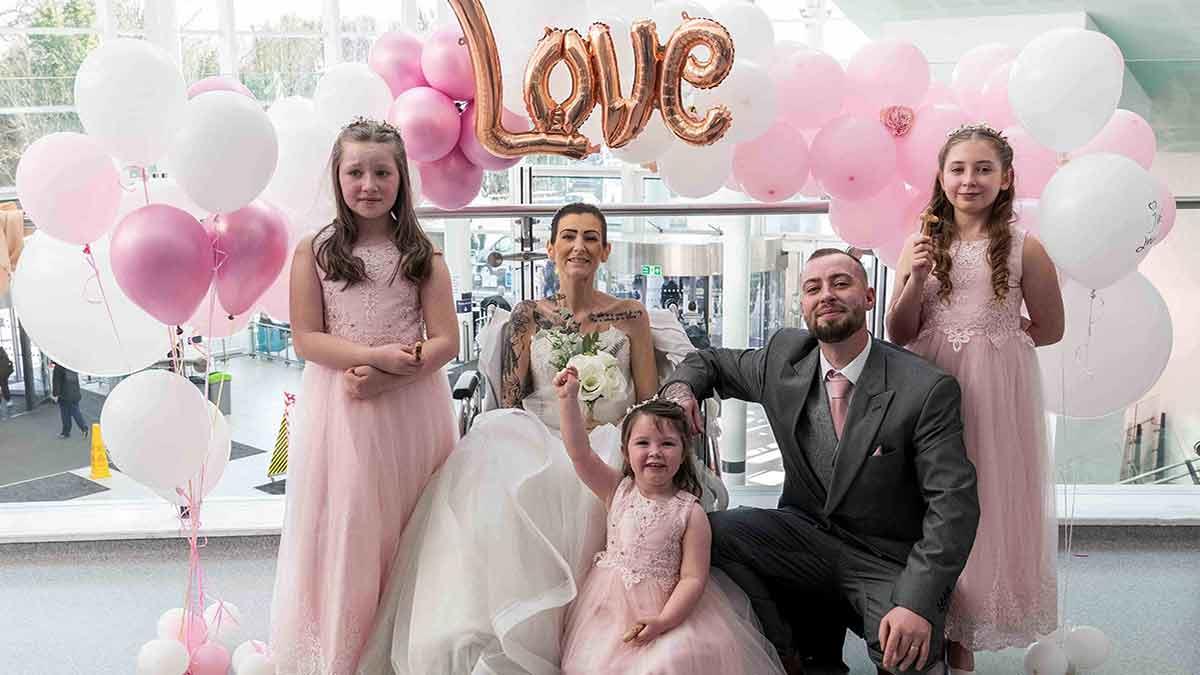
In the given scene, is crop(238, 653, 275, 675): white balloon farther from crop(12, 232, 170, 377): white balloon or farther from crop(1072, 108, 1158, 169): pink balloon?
crop(1072, 108, 1158, 169): pink balloon

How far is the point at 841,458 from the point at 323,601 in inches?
48.5

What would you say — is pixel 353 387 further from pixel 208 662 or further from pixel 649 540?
pixel 208 662

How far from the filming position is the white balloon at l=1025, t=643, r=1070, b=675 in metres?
2.57

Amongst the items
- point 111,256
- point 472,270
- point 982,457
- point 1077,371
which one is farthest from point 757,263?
point 111,256

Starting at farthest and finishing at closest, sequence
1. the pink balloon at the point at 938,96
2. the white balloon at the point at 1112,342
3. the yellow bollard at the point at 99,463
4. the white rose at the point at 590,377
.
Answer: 1. the yellow bollard at the point at 99,463
2. the pink balloon at the point at 938,96
3. the white balloon at the point at 1112,342
4. the white rose at the point at 590,377

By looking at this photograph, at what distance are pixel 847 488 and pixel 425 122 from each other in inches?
56.1

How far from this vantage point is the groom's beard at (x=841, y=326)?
236cm

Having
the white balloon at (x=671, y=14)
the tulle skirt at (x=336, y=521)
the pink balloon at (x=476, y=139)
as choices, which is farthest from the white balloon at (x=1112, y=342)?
the tulle skirt at (x=336, y=521)

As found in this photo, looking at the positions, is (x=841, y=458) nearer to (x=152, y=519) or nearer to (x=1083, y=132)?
(x=1083, y=132)

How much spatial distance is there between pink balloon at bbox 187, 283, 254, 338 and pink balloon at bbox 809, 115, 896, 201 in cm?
165

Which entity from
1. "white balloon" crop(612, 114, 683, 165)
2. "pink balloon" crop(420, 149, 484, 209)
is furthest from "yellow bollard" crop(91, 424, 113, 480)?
"white balloon" crop(612, 114, 683, 165)

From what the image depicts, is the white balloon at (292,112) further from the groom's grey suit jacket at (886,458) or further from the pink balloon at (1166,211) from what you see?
the pink balloon at (1166,211)

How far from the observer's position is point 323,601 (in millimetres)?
2395

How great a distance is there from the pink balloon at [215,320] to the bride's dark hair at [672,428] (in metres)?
1.04
